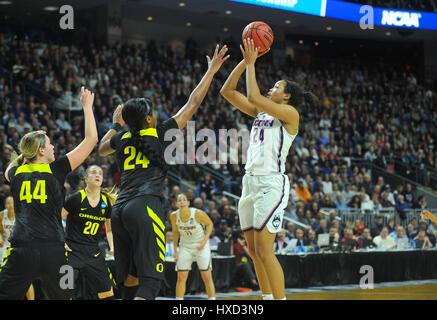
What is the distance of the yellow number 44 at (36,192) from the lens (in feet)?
16.3

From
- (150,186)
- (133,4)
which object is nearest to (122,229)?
(150,186)

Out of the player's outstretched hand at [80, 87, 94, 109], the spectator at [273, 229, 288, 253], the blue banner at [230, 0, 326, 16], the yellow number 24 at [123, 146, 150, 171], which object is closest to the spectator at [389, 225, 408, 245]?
the spectator at [273, 229, 288, 253]

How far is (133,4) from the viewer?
23422 millimetres

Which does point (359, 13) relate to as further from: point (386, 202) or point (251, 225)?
point (251, 225)

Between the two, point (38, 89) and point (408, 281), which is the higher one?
point (38, 89)

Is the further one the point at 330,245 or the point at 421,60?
the point at 421,60

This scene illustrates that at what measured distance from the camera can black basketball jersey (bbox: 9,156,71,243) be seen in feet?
16.2

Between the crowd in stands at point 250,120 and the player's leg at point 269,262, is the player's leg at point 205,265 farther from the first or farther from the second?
the player's leg at point 269,262

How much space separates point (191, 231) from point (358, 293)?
10.6 ft

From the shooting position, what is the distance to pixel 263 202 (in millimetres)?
5695

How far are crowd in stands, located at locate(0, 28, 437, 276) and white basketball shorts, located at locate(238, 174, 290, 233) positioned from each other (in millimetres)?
6829

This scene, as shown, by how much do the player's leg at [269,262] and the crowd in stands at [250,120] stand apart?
6999 mm

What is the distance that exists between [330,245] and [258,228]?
335 inches
